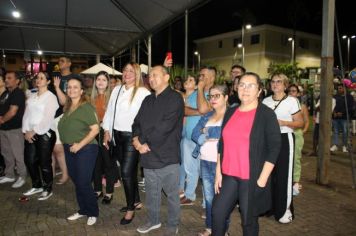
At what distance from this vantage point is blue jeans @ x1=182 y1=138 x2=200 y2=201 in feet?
16.8

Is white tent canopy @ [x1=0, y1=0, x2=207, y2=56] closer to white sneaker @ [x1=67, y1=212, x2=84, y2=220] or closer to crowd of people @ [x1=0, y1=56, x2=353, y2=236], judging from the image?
crowd of people @ [x1=0, y1=56, x2=353, y2=236]

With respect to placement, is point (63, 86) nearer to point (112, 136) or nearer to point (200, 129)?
point (112, 136)

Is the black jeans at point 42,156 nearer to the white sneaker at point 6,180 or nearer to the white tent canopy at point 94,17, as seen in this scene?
the white sneaker at point 6,180

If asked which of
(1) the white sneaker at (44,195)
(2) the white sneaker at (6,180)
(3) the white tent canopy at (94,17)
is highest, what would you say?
(3) the white tent canopy at (94,17)

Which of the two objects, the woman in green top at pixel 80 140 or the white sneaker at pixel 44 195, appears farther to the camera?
the white sneaker at pixel 44 195

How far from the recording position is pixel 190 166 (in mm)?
5109

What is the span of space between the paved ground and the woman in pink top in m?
1.25

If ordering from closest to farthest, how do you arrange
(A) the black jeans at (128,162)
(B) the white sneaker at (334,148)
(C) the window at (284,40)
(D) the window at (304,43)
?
(A) the black jeans at (128,162)
(B) the white sneaker at (334,148)
(C) the window at (284,40)
(D) the window at (304,43)

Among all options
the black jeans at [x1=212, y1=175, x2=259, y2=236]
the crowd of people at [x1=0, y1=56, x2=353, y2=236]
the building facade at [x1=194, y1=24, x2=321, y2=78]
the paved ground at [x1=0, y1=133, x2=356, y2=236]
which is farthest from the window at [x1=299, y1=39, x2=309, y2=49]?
the black jeans at [x1=212, y1=175, x2=259, y2=236]

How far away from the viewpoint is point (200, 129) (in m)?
3.88

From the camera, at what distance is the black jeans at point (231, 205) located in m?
3.01

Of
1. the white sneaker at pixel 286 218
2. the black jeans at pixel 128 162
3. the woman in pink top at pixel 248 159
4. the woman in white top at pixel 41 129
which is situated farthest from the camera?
the woman in white top at pixel 41 129

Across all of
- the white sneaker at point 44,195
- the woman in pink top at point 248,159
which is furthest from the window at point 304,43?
the woman in pink top at point 248,159

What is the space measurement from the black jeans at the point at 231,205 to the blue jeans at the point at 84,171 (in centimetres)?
183
